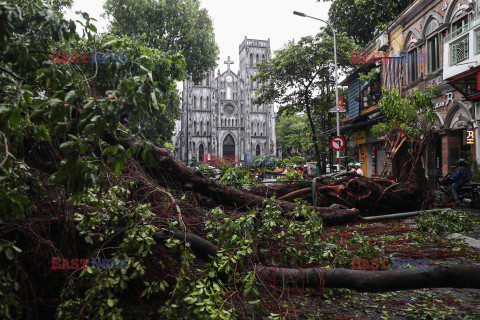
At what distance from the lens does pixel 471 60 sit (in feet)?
34.4

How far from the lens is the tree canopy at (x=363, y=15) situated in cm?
2067

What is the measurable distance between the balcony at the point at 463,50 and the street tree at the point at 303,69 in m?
7.45

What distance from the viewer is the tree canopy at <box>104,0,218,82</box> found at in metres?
22.5

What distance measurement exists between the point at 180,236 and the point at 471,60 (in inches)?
475

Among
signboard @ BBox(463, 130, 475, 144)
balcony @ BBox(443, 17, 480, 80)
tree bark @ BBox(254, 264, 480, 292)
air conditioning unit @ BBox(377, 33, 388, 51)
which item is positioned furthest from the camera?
air conditioning unit @ BBox(377, 33, 388, 51)

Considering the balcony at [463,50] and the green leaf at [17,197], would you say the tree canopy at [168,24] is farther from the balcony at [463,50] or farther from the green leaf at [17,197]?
the green leaf at [17,197]

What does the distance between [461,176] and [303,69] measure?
12.0m

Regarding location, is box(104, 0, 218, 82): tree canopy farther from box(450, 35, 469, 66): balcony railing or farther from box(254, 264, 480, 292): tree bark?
box(254, 264, 480, 292): tree bark

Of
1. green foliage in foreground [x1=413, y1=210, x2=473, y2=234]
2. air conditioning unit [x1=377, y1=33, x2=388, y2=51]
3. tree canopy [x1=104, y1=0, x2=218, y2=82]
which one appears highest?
tree canopy [x1=104, y1=0, x2=218, y2=82]

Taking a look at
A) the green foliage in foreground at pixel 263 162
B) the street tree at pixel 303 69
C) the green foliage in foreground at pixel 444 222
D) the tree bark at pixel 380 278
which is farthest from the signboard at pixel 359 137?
the tree bark at pixel 380 278

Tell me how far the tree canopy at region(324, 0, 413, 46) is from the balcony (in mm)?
9170

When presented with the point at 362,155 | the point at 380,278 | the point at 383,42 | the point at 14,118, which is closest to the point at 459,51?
the point at 383,42

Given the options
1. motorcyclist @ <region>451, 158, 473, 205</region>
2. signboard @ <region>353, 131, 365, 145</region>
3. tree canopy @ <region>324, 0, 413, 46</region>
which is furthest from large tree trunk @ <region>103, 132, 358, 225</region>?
tree canopy @ <region>324, 0, 413, 46</region>

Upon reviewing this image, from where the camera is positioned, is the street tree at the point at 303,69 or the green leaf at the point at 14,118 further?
the street tree at the point at 303,69
